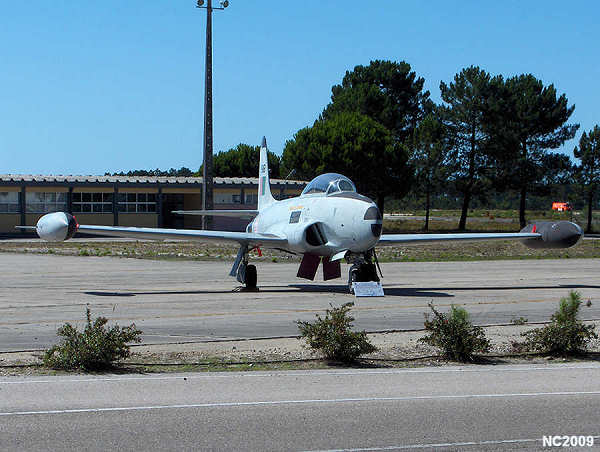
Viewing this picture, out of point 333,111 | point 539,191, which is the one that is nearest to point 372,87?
point 333,111

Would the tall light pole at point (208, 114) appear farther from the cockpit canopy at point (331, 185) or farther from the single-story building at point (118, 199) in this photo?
the cockpit canopy at point (331, 185)

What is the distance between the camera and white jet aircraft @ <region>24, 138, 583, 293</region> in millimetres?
20891

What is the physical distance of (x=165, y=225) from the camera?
2832 inches

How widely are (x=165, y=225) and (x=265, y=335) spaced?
192 feet

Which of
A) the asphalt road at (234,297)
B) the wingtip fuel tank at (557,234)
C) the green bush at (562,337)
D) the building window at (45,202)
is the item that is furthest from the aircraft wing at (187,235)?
the building window at (45,202)

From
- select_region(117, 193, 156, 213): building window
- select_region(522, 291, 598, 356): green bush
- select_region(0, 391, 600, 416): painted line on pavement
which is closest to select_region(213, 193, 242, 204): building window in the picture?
select_region(117, 193, 156, 213): building window

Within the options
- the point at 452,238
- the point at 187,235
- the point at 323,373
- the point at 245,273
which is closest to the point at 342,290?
the point at 245,273

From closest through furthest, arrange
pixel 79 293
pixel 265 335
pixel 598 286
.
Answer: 1. pixel 265 335
2. pixel 79 293
3. pixel 598 286

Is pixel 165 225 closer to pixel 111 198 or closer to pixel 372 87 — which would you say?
pixel 111 198

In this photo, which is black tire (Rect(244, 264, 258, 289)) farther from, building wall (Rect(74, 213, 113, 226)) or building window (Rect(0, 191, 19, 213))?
building window (Rect(0, 191, 19, 213))

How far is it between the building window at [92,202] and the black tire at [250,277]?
4562 cm

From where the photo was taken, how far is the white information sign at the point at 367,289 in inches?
829

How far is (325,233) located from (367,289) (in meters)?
1.96

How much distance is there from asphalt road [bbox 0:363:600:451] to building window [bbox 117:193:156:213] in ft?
194
